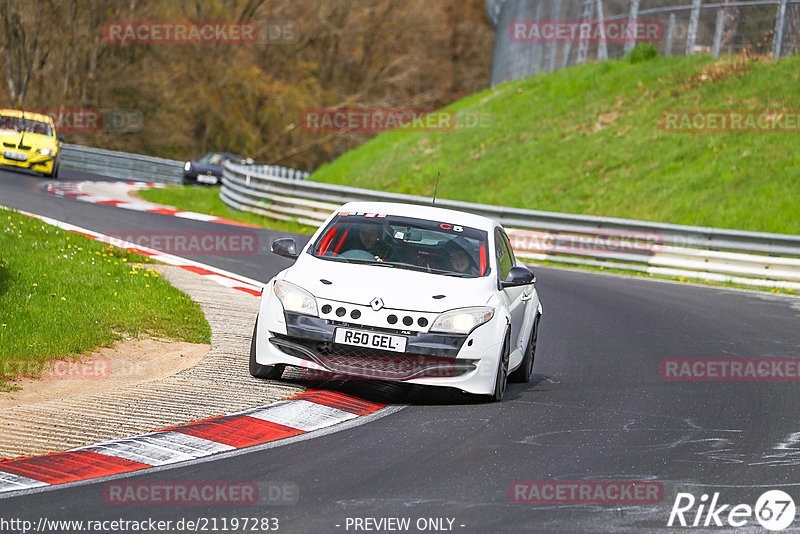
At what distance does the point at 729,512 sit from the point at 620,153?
2450 cm

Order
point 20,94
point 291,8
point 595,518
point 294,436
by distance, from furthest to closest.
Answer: point 291,8, point 20,94, point 294,436, point 595,518

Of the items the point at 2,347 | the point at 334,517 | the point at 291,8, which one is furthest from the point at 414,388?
the point at 291,8

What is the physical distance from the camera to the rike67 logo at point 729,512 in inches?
219

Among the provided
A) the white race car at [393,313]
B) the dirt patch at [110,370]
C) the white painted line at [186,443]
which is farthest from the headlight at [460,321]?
the dirt patch at [110,370]

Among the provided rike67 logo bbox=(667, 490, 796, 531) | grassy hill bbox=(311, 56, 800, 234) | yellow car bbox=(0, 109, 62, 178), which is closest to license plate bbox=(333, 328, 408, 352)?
rike67 logo bbox=(667, 490, 796, 531)

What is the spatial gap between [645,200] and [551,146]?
18.9 feet

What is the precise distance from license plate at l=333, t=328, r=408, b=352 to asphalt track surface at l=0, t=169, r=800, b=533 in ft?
1.56

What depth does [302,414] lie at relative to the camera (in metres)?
7.72

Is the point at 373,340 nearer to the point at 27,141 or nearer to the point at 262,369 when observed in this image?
the point at 262,369

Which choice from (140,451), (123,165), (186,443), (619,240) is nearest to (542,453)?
(186,443)

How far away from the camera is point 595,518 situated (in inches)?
219

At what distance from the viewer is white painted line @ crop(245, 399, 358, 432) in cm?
748

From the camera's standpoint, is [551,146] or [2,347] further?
[551,146]

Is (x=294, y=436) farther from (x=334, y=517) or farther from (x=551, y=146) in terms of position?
(x=551, y=146)
